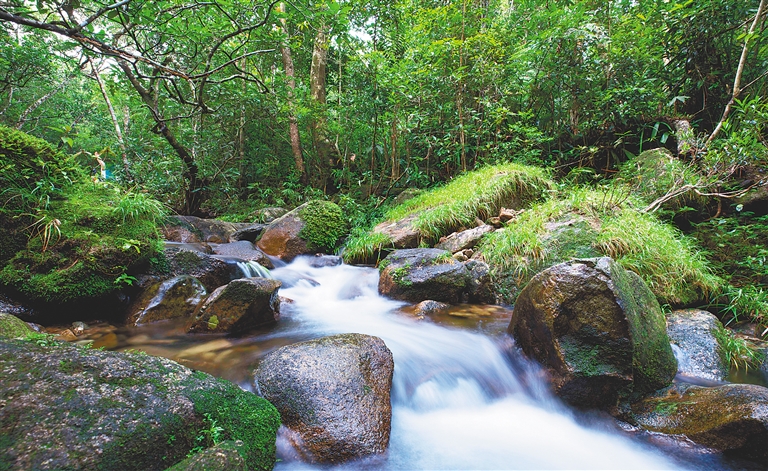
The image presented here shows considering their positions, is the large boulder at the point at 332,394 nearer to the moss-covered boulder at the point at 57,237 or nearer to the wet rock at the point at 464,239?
the moss-covered boulder at the point at 57,237

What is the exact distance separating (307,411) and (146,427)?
3.06ft

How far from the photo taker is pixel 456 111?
333 inches

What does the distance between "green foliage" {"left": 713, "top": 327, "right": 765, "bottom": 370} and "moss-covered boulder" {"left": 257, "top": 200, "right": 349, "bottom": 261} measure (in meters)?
6.31

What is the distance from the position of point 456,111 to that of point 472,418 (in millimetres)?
7429

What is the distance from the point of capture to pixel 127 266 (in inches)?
154

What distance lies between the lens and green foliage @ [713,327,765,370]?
122 inches

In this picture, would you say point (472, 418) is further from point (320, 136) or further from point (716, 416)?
point (320, 136)

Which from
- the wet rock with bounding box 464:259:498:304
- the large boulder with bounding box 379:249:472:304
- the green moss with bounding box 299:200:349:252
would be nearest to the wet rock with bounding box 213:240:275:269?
the green moss with bounding box 299:200:349:252

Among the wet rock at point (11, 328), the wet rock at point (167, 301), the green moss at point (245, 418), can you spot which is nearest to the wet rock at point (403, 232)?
the wet rock at point (167, 301)

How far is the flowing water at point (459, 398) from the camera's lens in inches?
87.3

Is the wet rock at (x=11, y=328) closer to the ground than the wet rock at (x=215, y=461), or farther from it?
farther from it

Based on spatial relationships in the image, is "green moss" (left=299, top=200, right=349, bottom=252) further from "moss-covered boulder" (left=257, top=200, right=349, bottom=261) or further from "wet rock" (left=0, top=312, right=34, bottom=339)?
"wet rock" (left=0, top=312, right=34, bottom=339)

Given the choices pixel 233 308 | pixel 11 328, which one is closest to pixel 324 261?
pixel 233 308

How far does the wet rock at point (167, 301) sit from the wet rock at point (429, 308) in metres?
2.73
